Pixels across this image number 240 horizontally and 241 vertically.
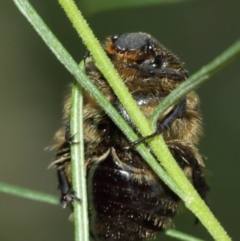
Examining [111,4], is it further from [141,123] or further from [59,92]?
[59,92]

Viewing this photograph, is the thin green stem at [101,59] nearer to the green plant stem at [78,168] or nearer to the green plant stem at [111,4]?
the green plant stem at [78,168]

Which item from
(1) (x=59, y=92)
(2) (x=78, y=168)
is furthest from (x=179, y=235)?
(1) (x=59, y=92)

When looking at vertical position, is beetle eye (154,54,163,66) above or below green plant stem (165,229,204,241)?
above

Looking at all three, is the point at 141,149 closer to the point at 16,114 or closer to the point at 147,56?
the point at 147,56

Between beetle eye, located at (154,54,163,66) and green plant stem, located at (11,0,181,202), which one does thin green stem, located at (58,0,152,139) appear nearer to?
green plant stem, located at (11,0,181,202)

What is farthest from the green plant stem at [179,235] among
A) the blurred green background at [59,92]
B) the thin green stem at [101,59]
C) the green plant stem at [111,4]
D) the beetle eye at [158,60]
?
the blurred green background at [59,92]

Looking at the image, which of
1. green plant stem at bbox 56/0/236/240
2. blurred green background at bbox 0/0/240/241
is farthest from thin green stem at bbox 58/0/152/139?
blurred green background at bbox 0/0/240/241

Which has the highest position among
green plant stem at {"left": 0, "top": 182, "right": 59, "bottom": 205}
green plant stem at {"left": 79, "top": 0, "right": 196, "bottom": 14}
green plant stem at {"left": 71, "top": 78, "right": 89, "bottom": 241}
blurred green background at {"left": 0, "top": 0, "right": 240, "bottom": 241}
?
blurred green background at {"left": 0, "top": 0, "right": 240, "bottom": 241}

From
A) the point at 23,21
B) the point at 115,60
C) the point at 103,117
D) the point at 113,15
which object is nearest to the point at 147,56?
the point at 115,60
